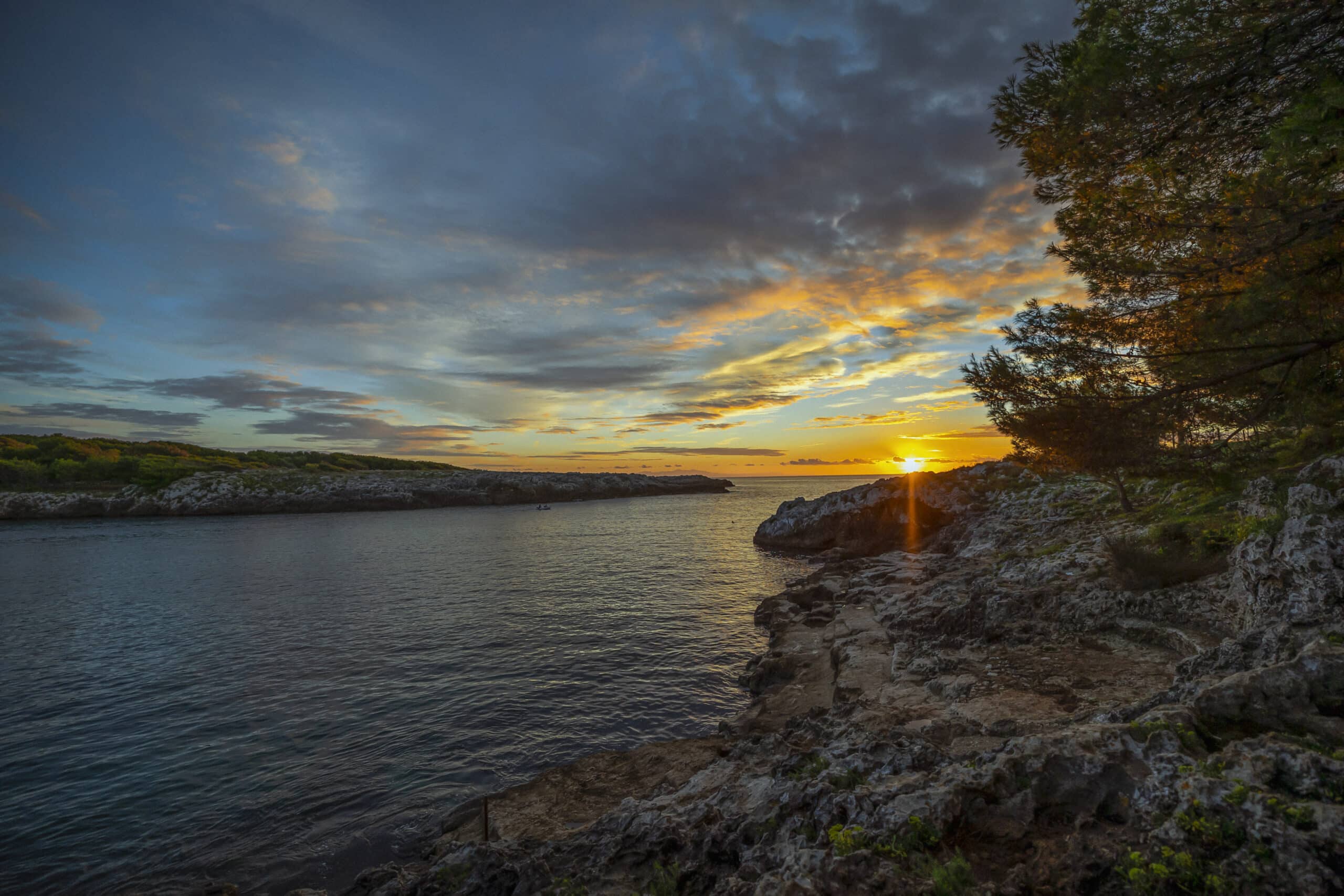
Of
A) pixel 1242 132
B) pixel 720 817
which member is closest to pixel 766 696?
pixel 720 817

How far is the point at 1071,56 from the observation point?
11000 millimetres

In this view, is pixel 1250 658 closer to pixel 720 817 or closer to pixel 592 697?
pixel 720 817

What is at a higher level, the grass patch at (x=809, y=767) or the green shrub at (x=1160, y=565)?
the green shrub at (x=1160, y=565)

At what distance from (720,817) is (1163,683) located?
31.6ft

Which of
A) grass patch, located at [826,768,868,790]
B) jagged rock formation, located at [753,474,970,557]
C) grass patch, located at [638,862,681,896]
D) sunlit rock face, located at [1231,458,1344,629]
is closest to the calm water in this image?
grass patch, located at [638,862,681,896]

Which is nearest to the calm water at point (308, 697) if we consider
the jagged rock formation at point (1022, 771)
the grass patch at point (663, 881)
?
the jagged rock formation at point (1022, 771)

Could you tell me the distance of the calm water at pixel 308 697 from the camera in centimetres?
1069

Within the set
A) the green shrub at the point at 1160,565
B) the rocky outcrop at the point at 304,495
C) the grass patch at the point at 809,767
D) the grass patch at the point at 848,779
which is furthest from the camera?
the rocky outcrop at the point at 304,495

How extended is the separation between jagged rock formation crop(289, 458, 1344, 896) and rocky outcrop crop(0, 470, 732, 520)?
112570 mm

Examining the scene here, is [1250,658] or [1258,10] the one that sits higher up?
[1258,10]

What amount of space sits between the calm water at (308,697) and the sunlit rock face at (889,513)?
8144 mm

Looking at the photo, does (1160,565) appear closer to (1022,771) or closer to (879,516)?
(1022,771)

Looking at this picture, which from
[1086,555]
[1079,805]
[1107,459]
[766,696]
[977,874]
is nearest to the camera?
[977,874]

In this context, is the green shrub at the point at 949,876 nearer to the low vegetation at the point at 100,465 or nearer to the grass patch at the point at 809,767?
the grass patch at the point at 809,767
